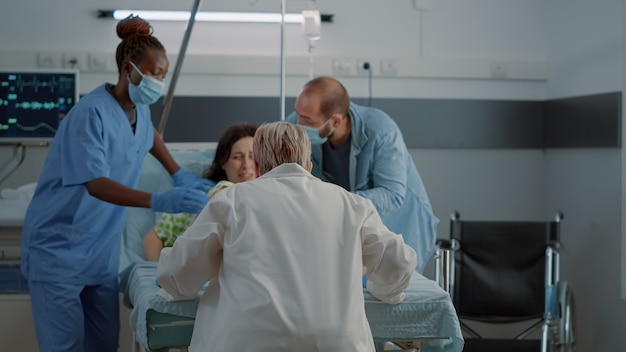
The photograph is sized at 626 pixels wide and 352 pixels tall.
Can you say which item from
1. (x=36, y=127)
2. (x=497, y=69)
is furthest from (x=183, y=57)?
(x=497, y=69)

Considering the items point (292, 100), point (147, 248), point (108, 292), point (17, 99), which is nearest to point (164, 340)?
point (108, 292)

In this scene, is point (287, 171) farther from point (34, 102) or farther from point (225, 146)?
point (34, 102)

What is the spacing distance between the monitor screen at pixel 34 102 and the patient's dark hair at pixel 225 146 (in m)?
0.88

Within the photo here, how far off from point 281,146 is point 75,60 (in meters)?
2.33

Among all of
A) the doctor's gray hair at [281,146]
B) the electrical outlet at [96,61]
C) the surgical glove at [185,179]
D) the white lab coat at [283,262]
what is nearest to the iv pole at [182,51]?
the surgical glove at [185,179]

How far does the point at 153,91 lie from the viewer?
281 centimetres

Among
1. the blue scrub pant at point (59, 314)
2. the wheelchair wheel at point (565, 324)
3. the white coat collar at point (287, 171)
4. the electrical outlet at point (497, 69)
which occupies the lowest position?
the wheelchair wheel at point (565, 324)

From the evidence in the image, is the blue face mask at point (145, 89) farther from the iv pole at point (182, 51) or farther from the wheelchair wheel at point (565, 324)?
the wheelchair wheel at point (565, 324)

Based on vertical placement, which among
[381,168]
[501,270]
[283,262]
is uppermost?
[381,168]

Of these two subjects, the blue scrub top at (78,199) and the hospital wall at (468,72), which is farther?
the hospital wall at (468,72)

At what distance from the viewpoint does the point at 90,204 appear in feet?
9.32

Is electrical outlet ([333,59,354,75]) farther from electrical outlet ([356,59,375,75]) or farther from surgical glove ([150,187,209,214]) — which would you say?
surgical glove ([150,187,209,214])

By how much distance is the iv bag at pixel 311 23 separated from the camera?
4051 millimetres

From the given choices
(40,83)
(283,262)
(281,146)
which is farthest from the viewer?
(40,83)
